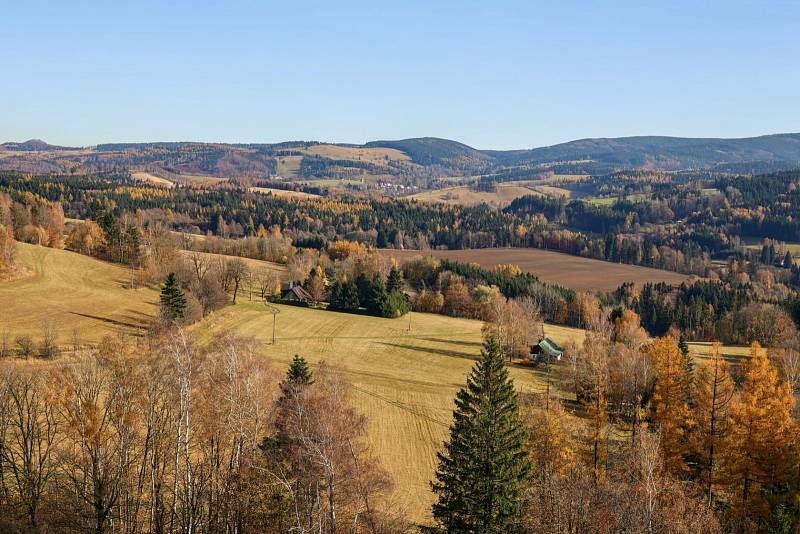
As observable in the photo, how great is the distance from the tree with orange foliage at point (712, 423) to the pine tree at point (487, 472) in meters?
13.3

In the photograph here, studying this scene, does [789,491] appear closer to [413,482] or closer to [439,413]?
[413,482]

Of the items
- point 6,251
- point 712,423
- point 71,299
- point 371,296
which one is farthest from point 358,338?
point 712,423

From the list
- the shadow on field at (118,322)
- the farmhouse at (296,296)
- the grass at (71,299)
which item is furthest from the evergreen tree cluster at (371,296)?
the shadow on field at (118,322)

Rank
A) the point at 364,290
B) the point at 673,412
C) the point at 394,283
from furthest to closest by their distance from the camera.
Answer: the point at 394,283
the point at 364,290
the point at 673,412

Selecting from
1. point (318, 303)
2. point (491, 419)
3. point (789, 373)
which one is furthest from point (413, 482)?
point (318, 303)

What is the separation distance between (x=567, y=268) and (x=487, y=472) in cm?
13692

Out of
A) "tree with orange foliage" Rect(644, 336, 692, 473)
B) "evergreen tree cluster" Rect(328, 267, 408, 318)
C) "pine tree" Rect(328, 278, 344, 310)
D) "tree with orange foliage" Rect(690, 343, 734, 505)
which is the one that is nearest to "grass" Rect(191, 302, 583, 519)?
"evergreen tree cluster" Rect(328, 267, 408, 318)

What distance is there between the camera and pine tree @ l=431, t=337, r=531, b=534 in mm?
28000

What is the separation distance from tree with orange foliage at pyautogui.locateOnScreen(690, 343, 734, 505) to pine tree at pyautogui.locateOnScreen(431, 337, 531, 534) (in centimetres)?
1334

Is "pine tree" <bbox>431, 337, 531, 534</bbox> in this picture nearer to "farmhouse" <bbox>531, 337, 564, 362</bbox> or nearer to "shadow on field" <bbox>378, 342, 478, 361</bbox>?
"shadow on field" <bbox>378, 342, 478, 361</bbox>

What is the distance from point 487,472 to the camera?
1113 inches

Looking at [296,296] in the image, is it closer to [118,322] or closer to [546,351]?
[118,322]

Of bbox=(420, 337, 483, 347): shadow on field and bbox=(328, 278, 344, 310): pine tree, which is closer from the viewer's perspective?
bbox=(420, 337, 483, 347): shadow on field

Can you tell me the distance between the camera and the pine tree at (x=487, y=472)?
28000 millimetres
